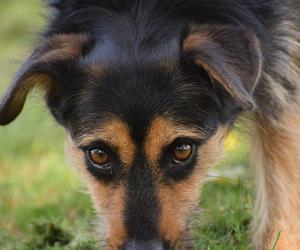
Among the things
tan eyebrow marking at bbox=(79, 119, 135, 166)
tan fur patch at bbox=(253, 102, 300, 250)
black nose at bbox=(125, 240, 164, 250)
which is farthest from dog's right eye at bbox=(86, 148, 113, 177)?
tan fur patch at bbox=(253, 102, 300, 250)

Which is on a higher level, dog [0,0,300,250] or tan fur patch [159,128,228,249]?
dog [0,0,300,250]

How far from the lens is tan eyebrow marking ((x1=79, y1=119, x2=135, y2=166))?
4.58 metres

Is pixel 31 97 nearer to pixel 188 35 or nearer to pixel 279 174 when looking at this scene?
pixel 188 35

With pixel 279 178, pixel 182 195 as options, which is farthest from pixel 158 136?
pixel 279 178

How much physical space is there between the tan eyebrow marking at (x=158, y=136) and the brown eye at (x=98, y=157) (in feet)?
0.97

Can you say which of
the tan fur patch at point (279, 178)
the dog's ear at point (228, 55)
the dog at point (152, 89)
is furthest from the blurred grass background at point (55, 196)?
the dog's ear at point (228, 55)

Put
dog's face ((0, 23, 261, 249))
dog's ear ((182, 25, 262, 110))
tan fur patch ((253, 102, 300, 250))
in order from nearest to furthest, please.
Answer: dog's ear ((182, 25, 262, 110)), dog's face ((0, 23, 261, 249)), tan fur patch ((253, 102, 300, 250))

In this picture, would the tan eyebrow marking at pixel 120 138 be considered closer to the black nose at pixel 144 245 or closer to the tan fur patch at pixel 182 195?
the tan fur patch at pixel 182 195

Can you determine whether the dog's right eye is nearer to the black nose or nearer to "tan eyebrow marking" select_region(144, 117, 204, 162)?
"tan eyebrow marking" select_region(144, 117, 204, 162)

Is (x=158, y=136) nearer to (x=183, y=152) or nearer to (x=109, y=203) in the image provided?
(x=183, y=152)

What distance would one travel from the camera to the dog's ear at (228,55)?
14.0 ft

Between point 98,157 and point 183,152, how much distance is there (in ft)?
1.68

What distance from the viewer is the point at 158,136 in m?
4.57

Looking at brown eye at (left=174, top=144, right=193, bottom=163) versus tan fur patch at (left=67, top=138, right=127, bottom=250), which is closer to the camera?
tan fur patch at (left=67, top=138, right=127, bottom=250)
